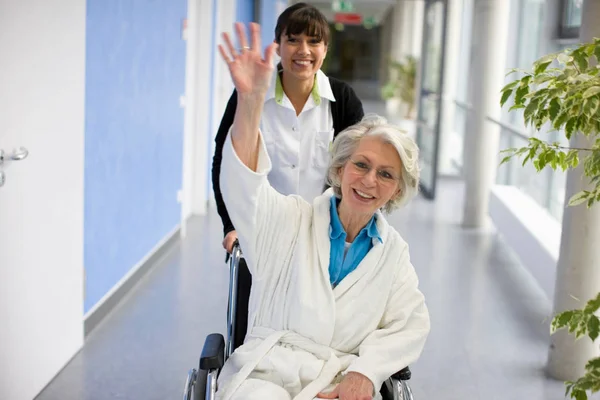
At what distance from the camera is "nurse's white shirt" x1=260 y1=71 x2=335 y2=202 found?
2.92m

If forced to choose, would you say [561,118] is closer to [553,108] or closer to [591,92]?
[553,108]

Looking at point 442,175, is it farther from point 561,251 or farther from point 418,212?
point 561,251

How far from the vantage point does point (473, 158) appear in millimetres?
7727

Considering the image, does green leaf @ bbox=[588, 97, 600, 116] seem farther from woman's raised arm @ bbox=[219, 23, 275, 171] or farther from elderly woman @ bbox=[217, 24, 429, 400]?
woman's raised arm @ bbox=[219, 23, 275, 171]

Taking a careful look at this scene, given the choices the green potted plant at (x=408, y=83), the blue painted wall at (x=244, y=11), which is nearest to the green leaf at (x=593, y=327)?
the blue painted wall at (x=244, y=11)

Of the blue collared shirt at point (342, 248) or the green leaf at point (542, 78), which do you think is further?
the blue collared shirt at point (342, 248)

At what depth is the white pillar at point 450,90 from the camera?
38.3 ft

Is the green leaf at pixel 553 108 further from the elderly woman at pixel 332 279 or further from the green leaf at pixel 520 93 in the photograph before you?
the elderly woman at pixel 332 279

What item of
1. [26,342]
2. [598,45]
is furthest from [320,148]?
[26,342]

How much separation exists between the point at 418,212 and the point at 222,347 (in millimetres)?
6457

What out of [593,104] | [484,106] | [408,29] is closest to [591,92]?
[593,104]

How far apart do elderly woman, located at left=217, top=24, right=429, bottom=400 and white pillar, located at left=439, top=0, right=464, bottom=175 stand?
8.97m

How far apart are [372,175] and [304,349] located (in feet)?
1.70

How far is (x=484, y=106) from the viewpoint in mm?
7633
